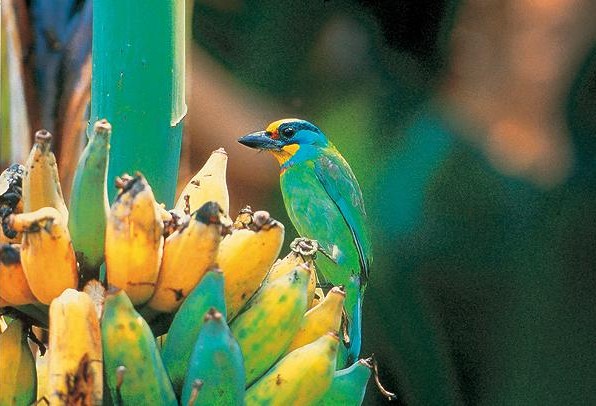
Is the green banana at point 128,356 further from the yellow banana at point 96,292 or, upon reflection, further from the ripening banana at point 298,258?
the ripening banana at point 298,258

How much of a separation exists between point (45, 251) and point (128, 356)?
0.37 feet

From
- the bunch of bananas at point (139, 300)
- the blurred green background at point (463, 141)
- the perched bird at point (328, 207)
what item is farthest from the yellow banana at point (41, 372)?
the blurred green background at point (463, 141)

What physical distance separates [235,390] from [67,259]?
0.18 m

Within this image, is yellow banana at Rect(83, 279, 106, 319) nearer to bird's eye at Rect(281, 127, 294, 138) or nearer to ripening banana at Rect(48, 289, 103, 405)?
ripening banana at Rect(48, 289, 103, 405)

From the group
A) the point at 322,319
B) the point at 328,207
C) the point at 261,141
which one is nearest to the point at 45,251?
the point at 322,319

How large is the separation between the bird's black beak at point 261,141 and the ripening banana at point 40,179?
611mm

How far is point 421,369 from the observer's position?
213cm

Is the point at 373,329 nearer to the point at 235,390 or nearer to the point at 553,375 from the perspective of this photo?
the point at 553,375

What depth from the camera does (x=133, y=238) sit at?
825 millimetres

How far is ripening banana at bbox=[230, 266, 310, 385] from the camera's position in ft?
2.97

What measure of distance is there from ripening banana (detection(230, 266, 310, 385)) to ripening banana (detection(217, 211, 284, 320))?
17 millimetres

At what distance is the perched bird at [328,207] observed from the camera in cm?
162

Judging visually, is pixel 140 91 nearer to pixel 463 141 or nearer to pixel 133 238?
pixel 133 238

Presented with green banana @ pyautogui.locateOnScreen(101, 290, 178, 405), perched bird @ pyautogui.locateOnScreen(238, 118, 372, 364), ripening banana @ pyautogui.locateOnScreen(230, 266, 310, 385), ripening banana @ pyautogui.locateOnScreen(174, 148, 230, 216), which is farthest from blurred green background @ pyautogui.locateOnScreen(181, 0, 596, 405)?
green banana @ pyautogui.locateOnScreen(101, 290, 178, 405)
